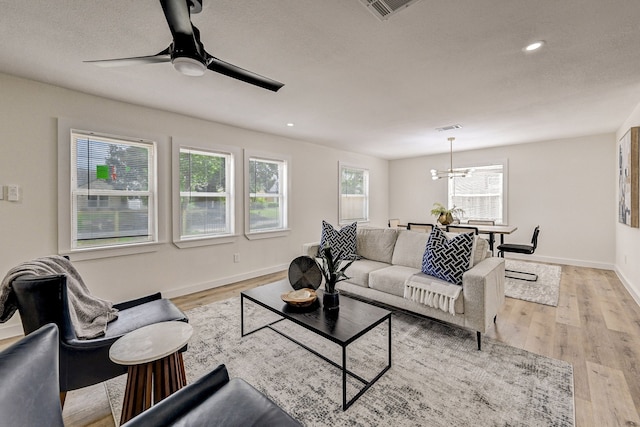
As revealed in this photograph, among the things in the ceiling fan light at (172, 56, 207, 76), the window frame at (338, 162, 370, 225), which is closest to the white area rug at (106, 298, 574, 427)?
the ceiling fan light at (172, 56, 207, 76)

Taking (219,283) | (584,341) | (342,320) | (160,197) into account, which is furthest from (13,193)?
(584,341)

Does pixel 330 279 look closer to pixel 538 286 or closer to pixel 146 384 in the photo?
pixel 146 384

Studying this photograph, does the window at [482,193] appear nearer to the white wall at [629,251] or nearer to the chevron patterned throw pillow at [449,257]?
the white wall at [629,251]

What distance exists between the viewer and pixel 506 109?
3.50m

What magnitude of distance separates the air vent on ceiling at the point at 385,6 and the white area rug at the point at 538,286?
11.9ft

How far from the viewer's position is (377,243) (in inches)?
143

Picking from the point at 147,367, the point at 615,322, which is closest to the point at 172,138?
the point at 147,367

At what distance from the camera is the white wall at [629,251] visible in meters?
3.39

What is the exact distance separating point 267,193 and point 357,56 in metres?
2.96

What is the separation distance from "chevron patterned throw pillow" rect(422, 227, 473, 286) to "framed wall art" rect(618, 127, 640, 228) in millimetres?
2517

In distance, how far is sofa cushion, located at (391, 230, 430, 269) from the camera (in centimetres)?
318

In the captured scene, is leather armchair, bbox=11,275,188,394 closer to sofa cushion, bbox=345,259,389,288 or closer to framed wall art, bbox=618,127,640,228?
sofa cushion, bbox=345,259,389,288

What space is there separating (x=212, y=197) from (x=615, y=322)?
4.98m

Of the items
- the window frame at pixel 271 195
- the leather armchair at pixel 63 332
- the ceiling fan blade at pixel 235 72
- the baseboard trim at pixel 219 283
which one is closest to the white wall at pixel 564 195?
the window frame at pixel 271 195
